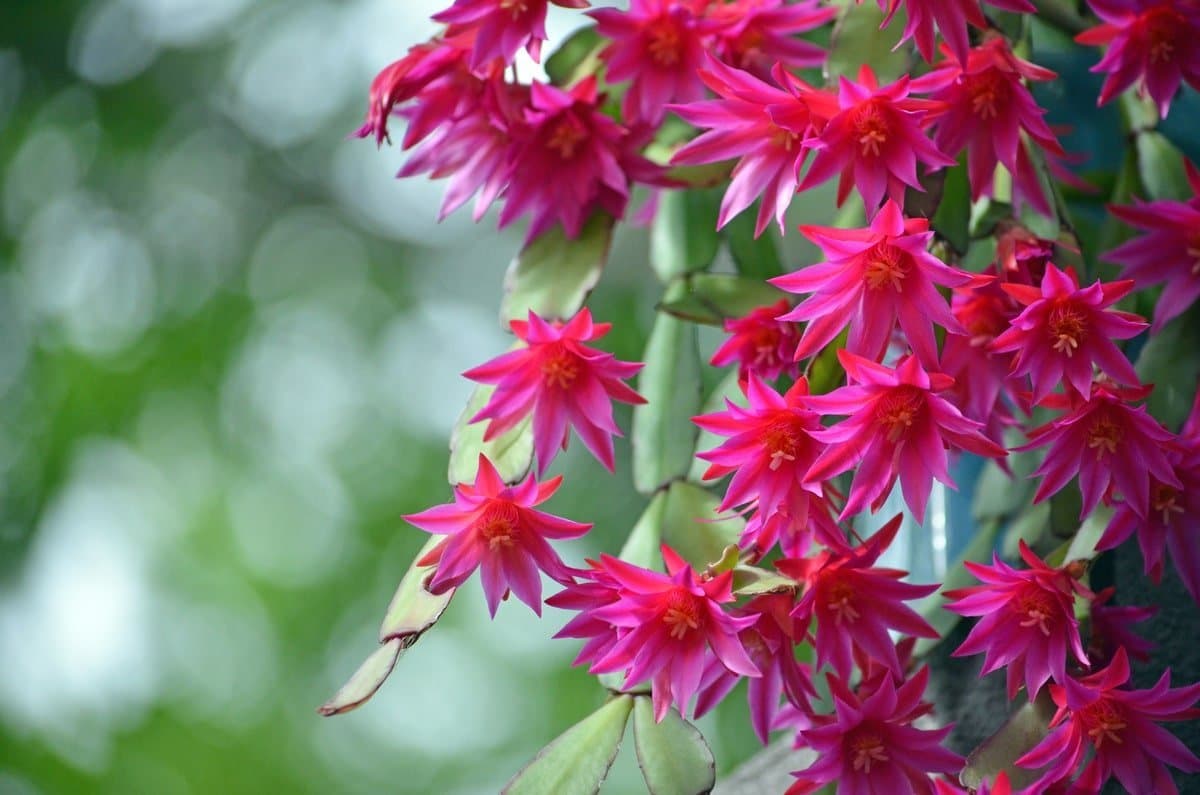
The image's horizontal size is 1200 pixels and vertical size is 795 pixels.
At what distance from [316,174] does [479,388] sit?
6.60ft

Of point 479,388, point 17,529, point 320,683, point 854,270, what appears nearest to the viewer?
point 854,270

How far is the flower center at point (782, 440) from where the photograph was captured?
1.50ft

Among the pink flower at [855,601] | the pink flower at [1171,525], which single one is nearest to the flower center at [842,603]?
the pink flower at [855,601]

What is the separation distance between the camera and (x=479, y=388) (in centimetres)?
56

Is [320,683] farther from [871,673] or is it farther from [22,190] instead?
[871,673]

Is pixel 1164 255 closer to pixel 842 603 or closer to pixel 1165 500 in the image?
pixel 1165 500

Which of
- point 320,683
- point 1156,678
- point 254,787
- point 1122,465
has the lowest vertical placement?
point 254,787

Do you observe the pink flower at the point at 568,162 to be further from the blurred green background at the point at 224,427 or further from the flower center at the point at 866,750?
the blurred green background at the point at 224,427

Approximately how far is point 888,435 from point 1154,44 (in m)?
0.25

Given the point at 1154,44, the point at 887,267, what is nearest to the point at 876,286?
the point at 887,267

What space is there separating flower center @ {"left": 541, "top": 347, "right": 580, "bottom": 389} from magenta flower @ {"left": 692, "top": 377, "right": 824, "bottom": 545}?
0.24ft

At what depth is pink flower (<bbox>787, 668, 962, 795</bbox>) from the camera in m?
0.46

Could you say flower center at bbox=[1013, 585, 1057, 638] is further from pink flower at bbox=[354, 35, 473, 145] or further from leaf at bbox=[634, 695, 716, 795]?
pink flower at bbox=[354, 35, 473, 145]

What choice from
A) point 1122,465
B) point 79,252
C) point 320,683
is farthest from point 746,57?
point 79,252
